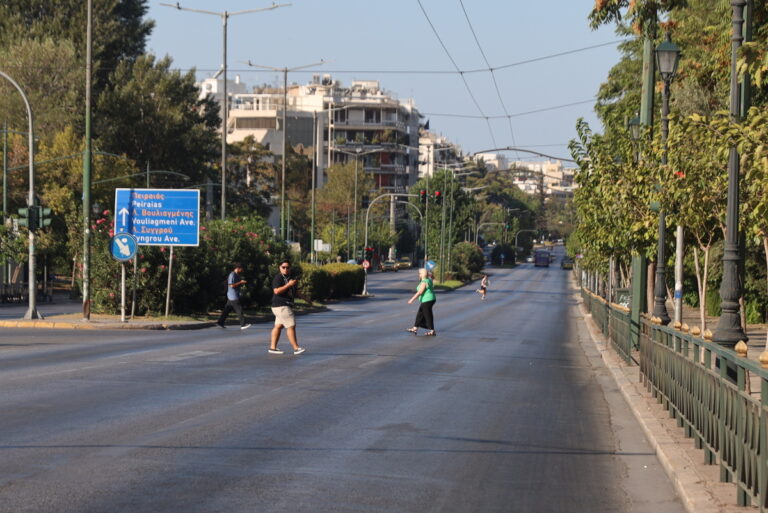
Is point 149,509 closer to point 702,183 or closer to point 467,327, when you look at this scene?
point 702,183

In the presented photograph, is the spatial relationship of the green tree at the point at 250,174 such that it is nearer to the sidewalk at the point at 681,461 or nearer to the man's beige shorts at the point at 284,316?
the man's beige shorts at the point at 284,316

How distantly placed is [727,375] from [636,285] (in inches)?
614

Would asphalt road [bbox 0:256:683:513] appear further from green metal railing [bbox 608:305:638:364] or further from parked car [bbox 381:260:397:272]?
parked car [bbox 381:260:397:272]

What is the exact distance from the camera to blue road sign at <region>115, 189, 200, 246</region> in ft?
114

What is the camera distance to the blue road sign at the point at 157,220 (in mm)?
34781

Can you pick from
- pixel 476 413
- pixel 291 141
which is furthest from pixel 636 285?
pixel 291 141

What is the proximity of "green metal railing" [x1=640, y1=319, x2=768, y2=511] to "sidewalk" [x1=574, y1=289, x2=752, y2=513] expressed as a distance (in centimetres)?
10

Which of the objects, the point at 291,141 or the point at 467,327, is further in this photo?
the point at 291,141

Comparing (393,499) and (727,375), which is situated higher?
(727,375)

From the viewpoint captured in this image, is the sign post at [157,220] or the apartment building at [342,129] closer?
the sign post at [157,220]

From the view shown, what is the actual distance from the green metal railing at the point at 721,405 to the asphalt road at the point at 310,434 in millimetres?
554

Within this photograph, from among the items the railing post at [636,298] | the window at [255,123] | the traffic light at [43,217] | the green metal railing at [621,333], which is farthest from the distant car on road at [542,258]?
the railing post at [636,298]

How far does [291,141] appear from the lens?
152m

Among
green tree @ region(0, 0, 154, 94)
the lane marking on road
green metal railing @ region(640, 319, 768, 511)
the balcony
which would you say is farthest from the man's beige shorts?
the balcony
